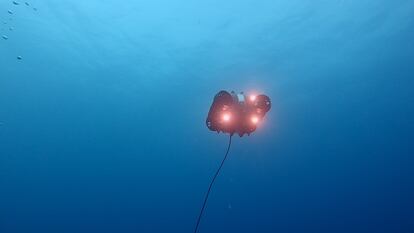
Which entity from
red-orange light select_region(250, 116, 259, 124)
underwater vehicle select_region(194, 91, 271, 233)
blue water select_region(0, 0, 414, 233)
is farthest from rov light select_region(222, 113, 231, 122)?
blue water select_region(0, 0, 414, 233)

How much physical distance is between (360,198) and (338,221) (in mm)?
14107

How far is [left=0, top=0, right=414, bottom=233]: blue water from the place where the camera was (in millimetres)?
13008

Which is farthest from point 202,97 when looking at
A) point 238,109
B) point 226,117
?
point 238,109

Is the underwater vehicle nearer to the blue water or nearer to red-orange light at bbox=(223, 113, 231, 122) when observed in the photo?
red-orange light at bbox=(223, 113, 231, 122)

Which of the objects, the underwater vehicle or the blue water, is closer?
the underwater vehicle

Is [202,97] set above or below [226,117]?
above

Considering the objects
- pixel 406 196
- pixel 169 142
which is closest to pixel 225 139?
pixel 169 142

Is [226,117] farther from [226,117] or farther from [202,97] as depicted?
[202,97]

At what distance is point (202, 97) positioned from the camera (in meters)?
19.7

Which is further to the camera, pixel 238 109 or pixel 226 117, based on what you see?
pixel 226 117

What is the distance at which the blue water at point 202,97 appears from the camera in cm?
1301

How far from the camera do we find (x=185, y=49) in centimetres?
1472

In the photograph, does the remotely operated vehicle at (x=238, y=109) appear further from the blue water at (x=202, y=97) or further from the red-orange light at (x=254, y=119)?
the blue water at (x=202, y=97)

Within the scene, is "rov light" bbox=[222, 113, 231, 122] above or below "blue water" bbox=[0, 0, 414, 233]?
below
